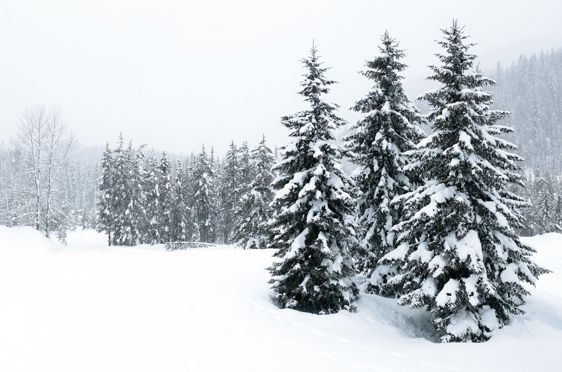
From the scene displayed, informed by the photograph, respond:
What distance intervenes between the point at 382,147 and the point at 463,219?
5.79 metres

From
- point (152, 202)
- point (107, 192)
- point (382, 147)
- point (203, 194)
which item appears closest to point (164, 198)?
point (152, 202)

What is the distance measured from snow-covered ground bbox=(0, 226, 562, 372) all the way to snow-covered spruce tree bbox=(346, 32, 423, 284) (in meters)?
3.13

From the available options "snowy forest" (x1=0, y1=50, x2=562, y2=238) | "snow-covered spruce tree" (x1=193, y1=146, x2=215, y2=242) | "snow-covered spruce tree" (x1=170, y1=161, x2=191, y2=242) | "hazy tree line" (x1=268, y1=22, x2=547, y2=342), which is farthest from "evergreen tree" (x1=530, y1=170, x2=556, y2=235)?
"hazy tree line" (x1=268, y1=22, x2=547, y2=342)

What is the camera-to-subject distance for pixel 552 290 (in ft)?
75.7

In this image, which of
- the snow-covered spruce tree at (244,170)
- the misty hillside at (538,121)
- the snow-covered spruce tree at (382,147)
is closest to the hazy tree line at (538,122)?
the misty hillside at (538,121)

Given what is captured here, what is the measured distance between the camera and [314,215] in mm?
14609

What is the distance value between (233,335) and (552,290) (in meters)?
22.2

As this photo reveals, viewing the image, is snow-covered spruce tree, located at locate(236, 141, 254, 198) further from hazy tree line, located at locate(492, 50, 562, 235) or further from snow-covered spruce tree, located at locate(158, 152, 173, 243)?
hazy tree line, located at locate(492, 50, 562, 235)

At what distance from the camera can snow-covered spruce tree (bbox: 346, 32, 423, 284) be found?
57.9 ft

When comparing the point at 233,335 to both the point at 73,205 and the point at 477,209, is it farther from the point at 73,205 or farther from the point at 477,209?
the point at 73,205

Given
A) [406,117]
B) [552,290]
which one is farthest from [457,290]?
[552,290]

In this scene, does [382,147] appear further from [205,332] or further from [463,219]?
[205,332]

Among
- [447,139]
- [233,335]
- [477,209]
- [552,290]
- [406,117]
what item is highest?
[406,117]

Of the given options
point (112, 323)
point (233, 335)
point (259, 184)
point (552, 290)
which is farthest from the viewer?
point (259, 184)
